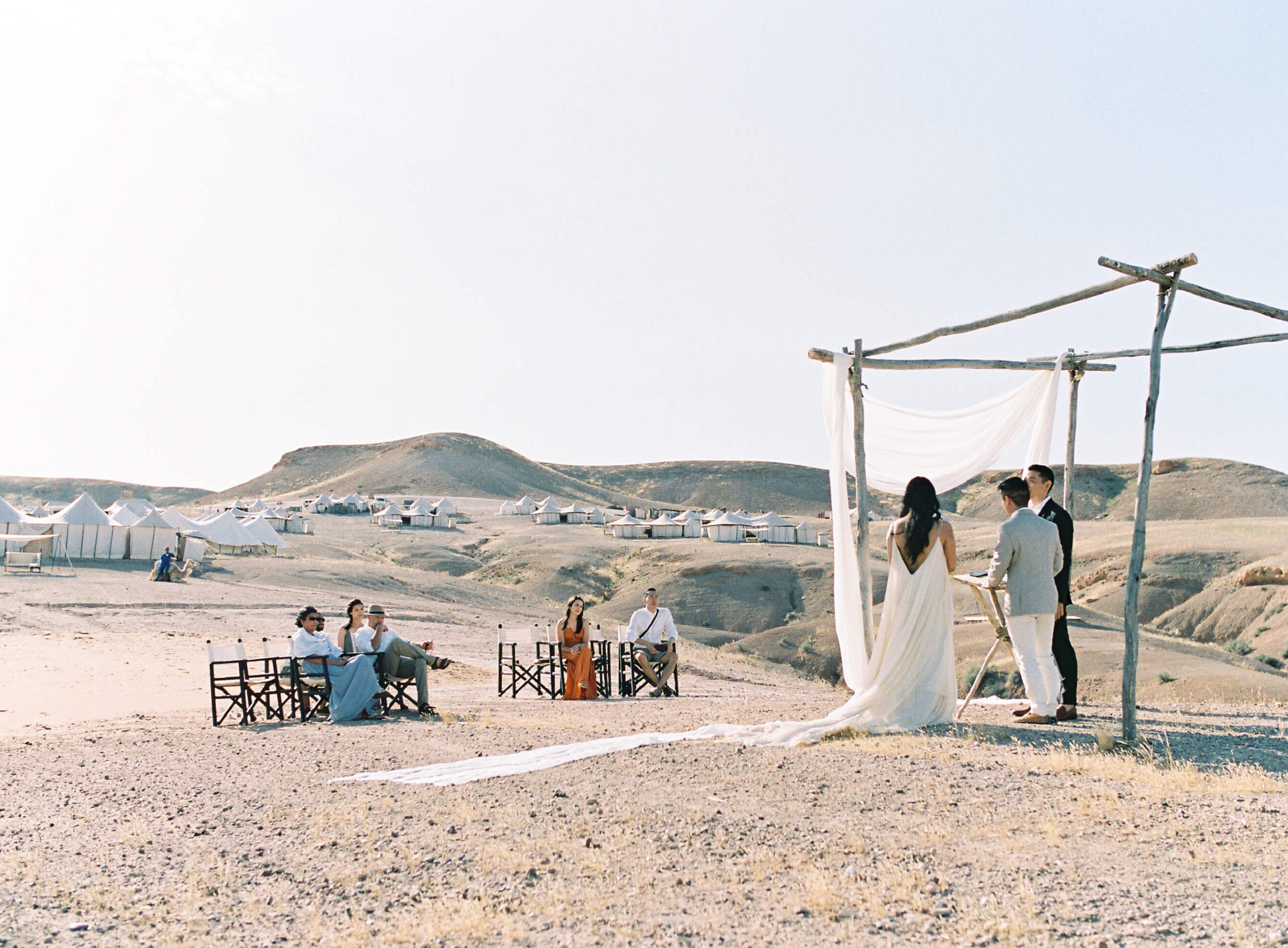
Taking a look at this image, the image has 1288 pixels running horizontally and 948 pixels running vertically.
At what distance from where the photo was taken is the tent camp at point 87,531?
33.1 meters

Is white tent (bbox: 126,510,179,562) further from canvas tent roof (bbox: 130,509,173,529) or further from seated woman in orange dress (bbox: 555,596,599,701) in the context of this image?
seated woman in orange dress (bbox: 555,596,599,701)

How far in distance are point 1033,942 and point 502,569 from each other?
40416 millimetres

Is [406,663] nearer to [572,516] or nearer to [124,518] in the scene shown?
[124,518]

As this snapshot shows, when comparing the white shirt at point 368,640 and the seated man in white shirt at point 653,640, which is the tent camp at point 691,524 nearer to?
the seated man in white shirt at point 653,640

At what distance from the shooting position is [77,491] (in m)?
127

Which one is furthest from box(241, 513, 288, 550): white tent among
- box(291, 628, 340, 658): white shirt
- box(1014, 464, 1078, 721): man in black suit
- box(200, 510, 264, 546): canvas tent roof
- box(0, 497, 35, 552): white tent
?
box(1014, 464, 1078, 721): man in black suit

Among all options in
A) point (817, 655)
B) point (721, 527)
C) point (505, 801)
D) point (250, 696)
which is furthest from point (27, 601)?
point (721, 527)

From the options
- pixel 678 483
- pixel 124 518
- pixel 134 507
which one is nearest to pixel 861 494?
pixel 124 518

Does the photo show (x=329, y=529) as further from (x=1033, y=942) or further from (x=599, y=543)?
(x=1033, y=942)

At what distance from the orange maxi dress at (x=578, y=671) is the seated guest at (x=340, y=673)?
7.60ft

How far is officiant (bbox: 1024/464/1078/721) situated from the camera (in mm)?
7777

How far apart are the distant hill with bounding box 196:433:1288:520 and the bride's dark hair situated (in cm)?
6744

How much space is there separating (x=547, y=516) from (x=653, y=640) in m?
51.2

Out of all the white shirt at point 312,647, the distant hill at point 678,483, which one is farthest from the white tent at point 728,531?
the white shirt at point 312,647
